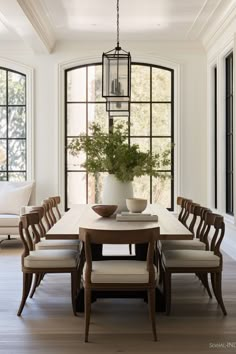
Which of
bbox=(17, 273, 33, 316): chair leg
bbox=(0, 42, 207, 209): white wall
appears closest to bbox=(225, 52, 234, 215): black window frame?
bbox=(0, 42, 207, 209): white wall

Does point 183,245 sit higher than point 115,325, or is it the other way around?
point 183,245

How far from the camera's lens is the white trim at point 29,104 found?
9.19 m

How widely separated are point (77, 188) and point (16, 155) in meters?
1.23

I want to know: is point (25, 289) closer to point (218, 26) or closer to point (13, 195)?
point (13, 195)

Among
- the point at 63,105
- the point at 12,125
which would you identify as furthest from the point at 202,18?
the point at 12,125

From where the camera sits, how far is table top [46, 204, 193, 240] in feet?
13.0

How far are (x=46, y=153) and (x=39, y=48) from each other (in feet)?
5.87

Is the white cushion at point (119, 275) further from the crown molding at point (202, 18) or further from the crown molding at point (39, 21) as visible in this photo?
the crown molding at point (202, 18)

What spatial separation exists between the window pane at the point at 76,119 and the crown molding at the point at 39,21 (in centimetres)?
108

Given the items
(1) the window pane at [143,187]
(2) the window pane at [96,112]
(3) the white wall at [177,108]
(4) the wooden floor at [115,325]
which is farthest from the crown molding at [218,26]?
(4) the wooden floor at [115,325]

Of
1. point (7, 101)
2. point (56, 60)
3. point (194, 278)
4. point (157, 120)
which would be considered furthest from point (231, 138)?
point (7, 101)

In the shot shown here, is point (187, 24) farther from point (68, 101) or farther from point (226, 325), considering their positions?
point (226, 325)

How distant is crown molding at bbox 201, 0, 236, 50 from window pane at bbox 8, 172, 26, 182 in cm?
389

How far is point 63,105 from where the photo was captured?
30.4ft
